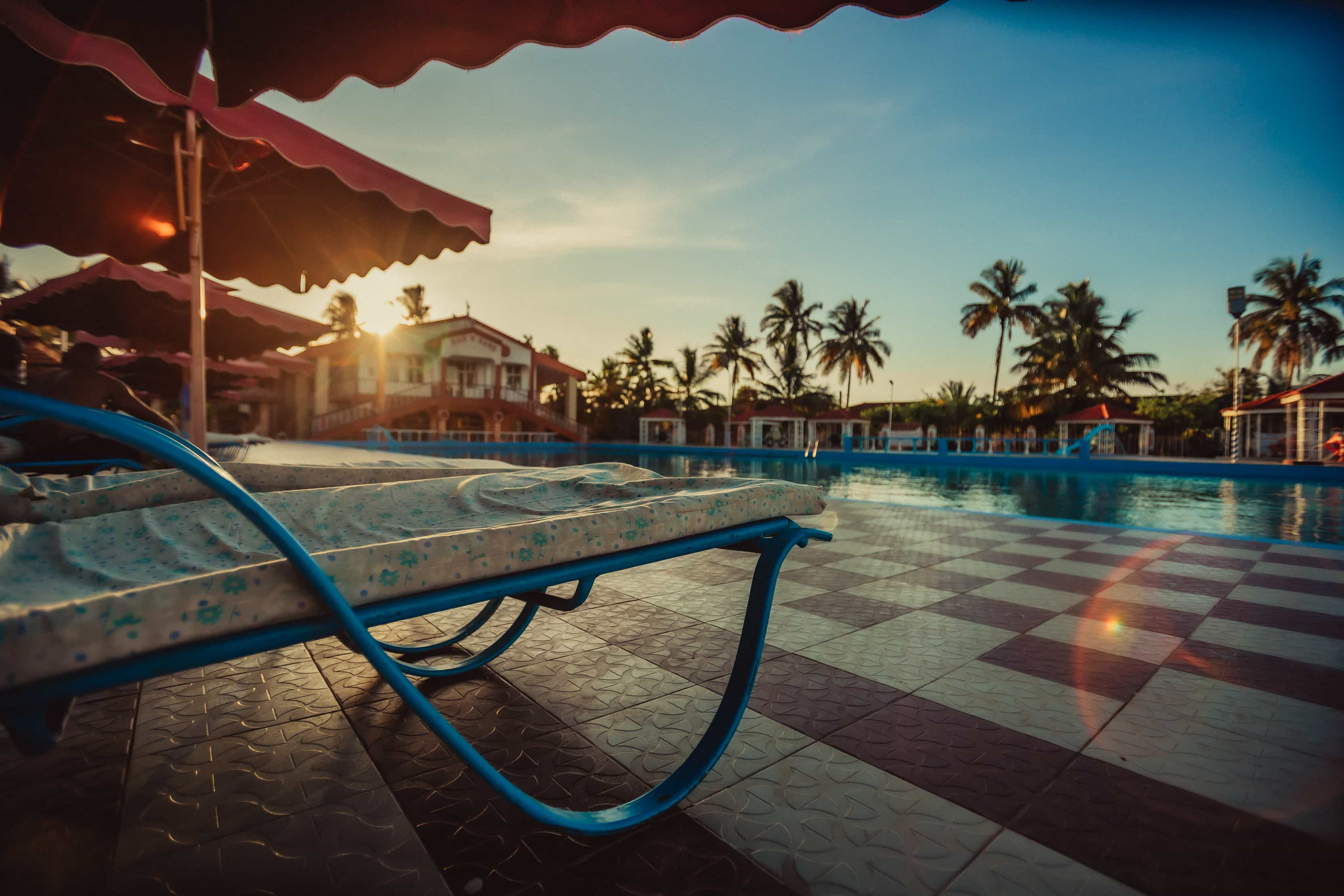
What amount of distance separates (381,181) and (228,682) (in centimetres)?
243

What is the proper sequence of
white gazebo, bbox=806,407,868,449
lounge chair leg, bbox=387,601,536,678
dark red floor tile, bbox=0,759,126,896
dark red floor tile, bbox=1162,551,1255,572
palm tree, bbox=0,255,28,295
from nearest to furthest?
dark red floor tile, bbox=0,759,126,896 → lounge chair leg, bbox=387,601,536,678 → dark red floor tile, bbox=1162,551,1255,572 → palm tree, bbox=0,255,28,295 → white gazebo, bbox=806,407,868,449

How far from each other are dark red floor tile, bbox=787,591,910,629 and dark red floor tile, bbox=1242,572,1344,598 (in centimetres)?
250

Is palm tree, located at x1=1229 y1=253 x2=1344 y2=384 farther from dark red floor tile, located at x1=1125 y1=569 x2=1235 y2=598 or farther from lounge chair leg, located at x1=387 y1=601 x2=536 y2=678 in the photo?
lounge chair leg, located at x1=387 y1=601 x2=536 y2=678

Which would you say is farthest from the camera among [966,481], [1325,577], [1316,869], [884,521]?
[966,481]

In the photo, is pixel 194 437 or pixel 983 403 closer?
pixel 194 437

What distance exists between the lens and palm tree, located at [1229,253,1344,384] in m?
29.0

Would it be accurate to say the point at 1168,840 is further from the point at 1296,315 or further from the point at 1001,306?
the point at 1296,315

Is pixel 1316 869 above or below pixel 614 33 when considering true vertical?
below

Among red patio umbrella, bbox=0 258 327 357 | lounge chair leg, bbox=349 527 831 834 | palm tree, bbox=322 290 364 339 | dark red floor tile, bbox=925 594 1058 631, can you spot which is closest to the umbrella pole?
red patio umbrella, bbox=0 258 327 357

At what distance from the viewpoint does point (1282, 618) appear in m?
2.83

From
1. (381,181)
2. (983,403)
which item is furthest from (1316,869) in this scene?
(983,403)

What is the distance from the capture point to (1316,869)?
117cm

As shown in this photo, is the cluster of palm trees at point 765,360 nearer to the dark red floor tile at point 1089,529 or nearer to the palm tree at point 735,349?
the palm tree at point 735,349

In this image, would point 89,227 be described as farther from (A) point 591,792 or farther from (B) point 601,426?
(B) point 601,426
